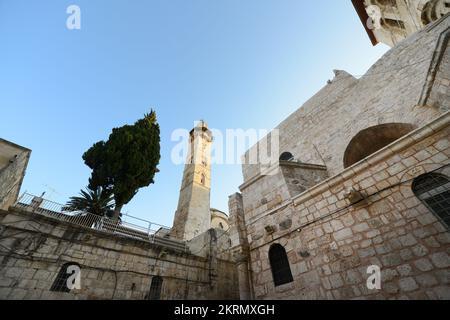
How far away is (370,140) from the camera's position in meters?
7.44

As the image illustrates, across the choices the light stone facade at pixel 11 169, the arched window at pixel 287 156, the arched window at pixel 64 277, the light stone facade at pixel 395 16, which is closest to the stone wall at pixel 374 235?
the arched window at pixel 287 156

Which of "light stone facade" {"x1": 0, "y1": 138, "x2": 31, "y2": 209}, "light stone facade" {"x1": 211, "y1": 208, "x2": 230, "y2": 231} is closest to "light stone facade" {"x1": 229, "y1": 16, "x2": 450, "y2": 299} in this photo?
"light stone facade" {"x1": 0, "y1": 138, "x2": 31, "y2": 209}

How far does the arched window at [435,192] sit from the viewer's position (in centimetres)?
364

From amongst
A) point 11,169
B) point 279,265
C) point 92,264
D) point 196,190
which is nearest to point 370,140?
point 279,265

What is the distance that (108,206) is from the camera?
1071cm

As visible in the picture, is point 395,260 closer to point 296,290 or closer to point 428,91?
point 296,290

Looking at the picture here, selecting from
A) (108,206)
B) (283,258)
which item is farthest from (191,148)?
(283,258)

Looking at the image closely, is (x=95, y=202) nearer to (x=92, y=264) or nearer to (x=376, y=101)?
(x=92, y=264)

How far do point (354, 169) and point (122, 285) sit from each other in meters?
7.94

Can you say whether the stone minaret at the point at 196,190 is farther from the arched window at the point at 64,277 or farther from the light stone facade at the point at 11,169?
the light stone facade at the point at 11,169

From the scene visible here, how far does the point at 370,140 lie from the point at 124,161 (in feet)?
Result: 39.0

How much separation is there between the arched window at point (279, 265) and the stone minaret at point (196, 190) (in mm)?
12333

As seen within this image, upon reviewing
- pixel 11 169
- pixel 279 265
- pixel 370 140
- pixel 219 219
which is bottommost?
pixel 279 265

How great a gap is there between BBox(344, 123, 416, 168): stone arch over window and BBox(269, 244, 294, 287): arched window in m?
3.95
